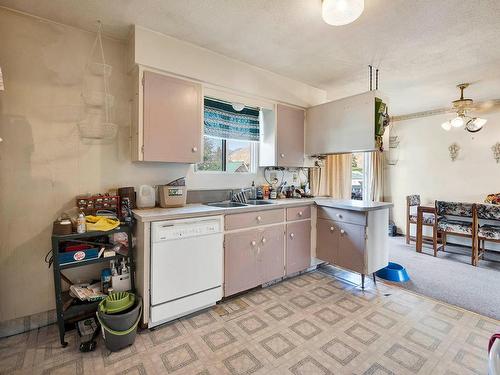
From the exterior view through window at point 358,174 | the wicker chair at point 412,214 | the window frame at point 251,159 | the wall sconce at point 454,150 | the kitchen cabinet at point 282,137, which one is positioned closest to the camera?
the window frame at point 251,159

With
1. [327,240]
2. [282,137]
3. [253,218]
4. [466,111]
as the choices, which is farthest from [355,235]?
[466,111]

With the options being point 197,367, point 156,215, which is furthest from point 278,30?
point 197,367

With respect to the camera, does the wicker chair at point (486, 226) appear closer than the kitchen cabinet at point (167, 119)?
No

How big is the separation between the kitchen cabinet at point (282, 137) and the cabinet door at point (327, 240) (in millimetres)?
904

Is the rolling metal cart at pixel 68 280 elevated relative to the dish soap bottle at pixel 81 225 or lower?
lower

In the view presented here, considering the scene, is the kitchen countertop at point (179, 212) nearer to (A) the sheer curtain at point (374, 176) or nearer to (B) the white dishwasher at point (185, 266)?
(B) the white dishwasher at point (185, 266)

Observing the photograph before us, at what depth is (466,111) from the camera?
422 cm

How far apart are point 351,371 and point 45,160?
9.04ft

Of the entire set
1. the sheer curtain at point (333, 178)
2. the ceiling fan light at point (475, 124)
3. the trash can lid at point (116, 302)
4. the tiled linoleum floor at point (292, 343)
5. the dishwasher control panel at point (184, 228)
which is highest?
the ceiling fan light at point (475, 124)

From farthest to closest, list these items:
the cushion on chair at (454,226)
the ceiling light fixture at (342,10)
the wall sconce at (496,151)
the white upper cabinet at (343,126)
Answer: the wall sconce at (496,151), the cushion on chair at (454,226), the white upper cabinet at (343,126), the ceiling light fixture at (342,10)

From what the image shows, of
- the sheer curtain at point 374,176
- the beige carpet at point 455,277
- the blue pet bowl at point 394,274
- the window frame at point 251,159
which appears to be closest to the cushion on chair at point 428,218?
the beige carpet at point 455,277

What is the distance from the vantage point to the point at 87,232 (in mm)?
1827

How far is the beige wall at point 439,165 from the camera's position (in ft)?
13.8

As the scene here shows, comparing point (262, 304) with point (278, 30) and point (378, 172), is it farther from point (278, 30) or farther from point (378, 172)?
point (378, 172)
